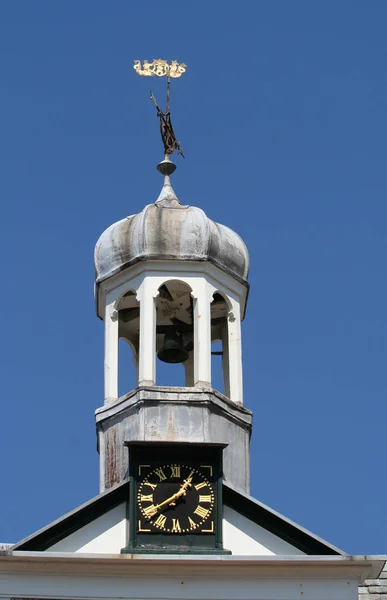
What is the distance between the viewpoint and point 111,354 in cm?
3338

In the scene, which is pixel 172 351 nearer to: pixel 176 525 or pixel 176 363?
pixel 176 363

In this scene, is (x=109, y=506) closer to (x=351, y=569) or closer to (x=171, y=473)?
(x=171, y=473)

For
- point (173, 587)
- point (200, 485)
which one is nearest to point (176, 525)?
point (200, 485)

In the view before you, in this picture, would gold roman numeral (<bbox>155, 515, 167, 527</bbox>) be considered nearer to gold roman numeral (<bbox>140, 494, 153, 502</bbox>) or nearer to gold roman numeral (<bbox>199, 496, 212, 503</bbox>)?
gold roman numeral (<bbox>140, 494, 153, 502</bbox>)

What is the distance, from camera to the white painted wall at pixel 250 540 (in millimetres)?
30453

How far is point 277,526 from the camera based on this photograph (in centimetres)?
3064

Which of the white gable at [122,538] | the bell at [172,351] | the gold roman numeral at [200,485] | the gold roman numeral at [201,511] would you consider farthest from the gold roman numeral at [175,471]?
the bell at [172,351]

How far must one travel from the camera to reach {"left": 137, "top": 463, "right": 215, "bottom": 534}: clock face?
1200 inches

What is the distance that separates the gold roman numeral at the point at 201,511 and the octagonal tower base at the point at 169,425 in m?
0.94

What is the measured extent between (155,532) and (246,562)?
4.49 ft

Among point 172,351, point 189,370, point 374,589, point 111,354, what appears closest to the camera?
point 374,589

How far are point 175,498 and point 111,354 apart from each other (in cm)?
349

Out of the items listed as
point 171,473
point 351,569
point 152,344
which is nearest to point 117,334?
point 152,344

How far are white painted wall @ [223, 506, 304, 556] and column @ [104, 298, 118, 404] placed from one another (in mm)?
3163
